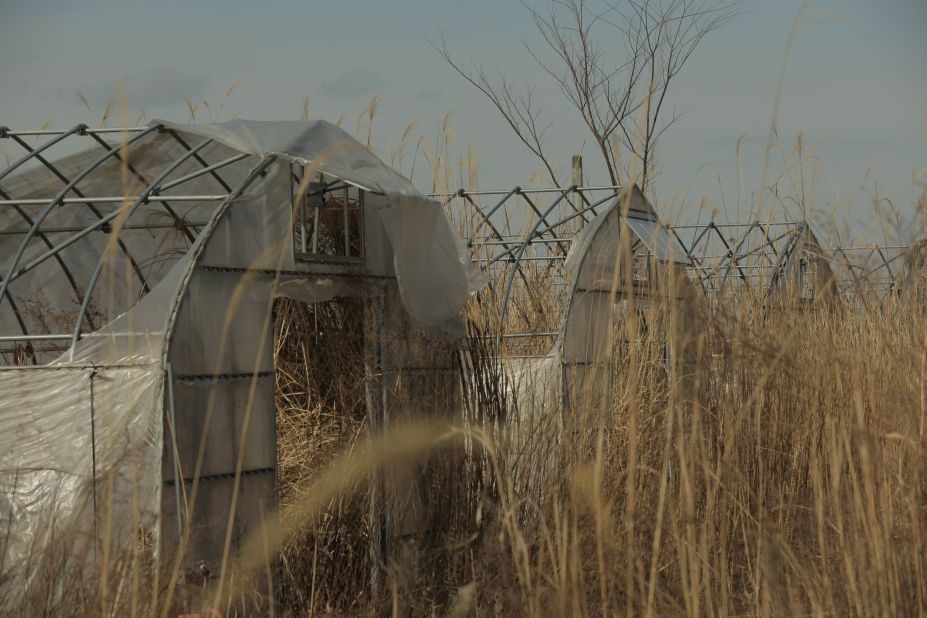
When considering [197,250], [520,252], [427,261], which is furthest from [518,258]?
[197,250]

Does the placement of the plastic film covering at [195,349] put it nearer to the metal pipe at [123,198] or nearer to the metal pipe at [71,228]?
the metal pipe at [123,198]

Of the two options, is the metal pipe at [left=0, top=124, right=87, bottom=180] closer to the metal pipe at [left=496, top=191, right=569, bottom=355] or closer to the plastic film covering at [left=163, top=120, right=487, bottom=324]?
the plastic film covering at [left=163, top=120, right=487, bottom=324]

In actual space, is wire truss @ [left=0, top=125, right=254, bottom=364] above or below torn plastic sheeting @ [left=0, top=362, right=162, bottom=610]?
above

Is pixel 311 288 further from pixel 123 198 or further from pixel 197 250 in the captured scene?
pixel 123 198

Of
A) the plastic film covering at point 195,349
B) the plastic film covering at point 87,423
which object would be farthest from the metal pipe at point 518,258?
the plastic film covering at point 87,423

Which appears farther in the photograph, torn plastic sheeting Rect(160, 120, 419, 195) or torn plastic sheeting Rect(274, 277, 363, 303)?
torn plastic sheeting Rect(274, 277, 363, 303)

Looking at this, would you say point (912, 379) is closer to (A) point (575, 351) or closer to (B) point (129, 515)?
(B) point (129, 515)

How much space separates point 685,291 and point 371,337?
352cm

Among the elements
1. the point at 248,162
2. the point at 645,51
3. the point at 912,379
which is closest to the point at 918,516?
the point at 912,379

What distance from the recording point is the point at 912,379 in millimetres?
3846

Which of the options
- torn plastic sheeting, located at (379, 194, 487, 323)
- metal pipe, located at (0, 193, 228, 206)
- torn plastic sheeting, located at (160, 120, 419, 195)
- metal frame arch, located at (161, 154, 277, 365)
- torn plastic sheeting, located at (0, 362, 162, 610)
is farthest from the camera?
torn plastic sheeting, located at (379, 194, 487, 323)

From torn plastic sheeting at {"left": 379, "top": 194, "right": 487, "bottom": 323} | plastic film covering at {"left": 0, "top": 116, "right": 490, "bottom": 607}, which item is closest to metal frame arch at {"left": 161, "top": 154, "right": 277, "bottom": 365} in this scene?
plastic film covering at {"left": 0, "top": 116, "right": 490, "bottom": 607}

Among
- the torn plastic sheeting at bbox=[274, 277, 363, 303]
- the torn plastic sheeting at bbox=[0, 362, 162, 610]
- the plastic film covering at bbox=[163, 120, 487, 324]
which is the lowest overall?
the torn plastic sheeting at bbox=[0, 362, 162, 610]

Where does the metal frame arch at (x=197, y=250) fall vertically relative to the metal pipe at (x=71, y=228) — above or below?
below
